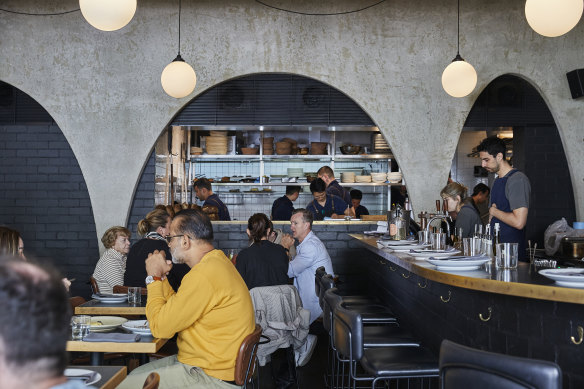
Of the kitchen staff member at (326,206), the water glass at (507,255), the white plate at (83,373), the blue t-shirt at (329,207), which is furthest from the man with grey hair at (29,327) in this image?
the blue t-shirt at (329,207)

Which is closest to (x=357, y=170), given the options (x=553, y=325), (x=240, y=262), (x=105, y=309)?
(x=240, y=262)

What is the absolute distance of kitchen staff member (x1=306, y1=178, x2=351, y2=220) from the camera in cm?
804

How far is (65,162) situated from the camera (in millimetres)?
7750

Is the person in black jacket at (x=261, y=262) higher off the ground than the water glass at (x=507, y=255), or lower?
lower

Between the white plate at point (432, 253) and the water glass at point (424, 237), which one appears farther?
the water glass at point (424, 237)

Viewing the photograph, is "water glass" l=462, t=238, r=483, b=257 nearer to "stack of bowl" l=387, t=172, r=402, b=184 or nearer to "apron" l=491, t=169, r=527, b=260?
"apron" l=491, t=169, r=527, b=260

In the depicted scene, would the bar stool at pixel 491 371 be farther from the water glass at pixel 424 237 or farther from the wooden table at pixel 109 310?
the water glass at pixel 424 237

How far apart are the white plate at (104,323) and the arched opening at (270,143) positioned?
14.0 feet

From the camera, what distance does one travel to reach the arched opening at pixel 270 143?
7.84 metres

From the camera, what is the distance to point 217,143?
30.5 ft

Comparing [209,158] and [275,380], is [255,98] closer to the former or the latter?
[209,158]

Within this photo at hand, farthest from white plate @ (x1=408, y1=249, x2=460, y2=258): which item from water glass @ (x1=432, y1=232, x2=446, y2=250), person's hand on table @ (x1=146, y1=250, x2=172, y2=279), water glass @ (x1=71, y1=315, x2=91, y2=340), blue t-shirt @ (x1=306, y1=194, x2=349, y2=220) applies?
blue t-shirt @ (x1=306, y1=194, x2=349, y2=220)

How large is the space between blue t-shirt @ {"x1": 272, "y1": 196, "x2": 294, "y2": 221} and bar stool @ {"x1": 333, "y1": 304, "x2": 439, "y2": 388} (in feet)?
16.1

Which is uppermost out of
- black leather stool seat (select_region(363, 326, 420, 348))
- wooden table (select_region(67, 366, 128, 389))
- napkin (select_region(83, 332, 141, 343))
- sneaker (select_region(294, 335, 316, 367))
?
wooden table (select_region(67, 366, 128, 389))
